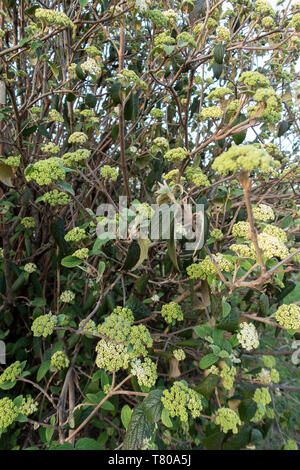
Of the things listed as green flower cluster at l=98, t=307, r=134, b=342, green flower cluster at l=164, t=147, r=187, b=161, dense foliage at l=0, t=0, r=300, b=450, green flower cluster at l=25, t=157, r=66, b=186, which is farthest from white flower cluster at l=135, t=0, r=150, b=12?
green flower cluster at l=98, t=307, r=134, b=342

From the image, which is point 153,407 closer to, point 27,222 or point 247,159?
point 247,159

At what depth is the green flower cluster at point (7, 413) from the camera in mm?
863

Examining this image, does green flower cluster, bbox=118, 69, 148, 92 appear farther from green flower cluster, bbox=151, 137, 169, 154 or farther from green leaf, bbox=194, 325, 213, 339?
green leaf, bbox=194, 325, 213, 339

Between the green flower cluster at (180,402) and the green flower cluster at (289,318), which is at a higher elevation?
the green flower cluster at (289,318)

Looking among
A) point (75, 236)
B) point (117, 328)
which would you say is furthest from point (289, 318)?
point (75, 236)

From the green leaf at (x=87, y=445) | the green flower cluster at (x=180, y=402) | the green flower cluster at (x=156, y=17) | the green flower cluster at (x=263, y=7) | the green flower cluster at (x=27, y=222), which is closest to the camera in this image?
the green flower cluster at (x=180, y=402)

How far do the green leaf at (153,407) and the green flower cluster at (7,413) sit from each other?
43 centimetres

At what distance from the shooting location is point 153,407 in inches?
31.1

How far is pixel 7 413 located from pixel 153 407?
465 mm

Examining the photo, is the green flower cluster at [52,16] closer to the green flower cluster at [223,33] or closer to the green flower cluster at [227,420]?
the green flower cluster at [223,33]

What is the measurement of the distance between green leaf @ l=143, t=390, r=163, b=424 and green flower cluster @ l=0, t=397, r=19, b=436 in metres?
0.43

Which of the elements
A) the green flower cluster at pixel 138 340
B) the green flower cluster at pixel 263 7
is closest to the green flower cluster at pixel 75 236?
the green flower cluster at pixel 138 340

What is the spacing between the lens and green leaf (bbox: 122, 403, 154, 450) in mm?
807
